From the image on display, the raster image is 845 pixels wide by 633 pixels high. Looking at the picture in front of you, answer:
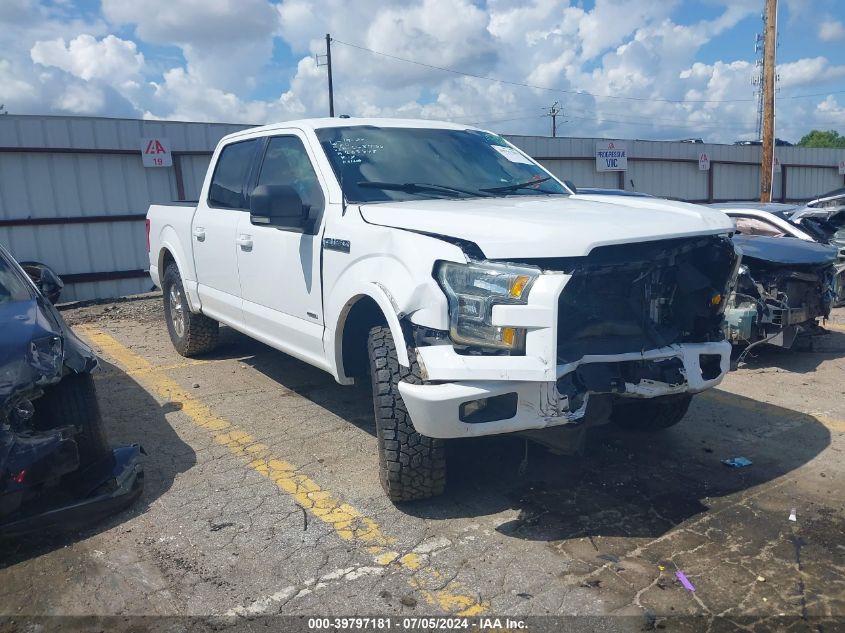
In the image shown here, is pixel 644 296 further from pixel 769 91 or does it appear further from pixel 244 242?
pixel 769 91

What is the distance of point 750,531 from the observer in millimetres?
Result: 3490

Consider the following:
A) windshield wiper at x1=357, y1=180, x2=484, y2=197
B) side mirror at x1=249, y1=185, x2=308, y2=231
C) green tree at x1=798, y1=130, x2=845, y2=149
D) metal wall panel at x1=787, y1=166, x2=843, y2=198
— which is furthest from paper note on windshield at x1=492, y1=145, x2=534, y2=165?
green tree at x1=798, y1=130, x2=845, y2=149

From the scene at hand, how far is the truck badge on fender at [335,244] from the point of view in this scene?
404cm

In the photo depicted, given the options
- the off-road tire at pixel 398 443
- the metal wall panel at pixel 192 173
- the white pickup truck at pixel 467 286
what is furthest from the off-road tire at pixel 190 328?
the metal wall panel at pixel 192 173

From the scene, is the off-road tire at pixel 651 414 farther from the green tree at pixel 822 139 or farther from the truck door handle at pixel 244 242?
the green tree at pixel 822 139

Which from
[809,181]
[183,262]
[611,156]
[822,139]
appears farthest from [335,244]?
[822,139]

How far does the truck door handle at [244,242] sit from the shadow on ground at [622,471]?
1310 mm

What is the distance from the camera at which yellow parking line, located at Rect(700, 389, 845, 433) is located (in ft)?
16.6

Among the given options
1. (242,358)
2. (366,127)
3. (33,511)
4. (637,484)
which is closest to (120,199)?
(242,358)

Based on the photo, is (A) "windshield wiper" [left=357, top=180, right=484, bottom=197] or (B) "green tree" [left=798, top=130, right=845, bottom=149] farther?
(B) "green tree" [left=798, top=130, right=845, bottom=149]

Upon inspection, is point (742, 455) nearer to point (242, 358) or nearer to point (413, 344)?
point (413, 344)

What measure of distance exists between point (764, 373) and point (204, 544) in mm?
5258

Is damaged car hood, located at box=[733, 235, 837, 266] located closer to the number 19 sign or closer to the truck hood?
the truck hood

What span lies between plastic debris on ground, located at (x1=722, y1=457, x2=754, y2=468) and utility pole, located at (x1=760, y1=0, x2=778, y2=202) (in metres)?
14.7
